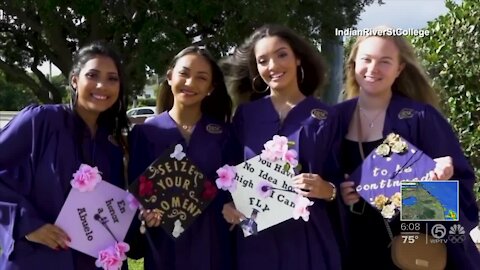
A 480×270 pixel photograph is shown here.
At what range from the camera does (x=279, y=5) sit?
905 centimetres

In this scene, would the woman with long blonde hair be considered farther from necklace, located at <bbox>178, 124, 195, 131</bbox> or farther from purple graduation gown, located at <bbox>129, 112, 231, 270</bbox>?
necklace, located at <bbox>178, 124, 195, 131</bbox>

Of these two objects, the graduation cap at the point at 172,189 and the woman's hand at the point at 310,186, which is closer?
the woman's hand at the point at 310,186

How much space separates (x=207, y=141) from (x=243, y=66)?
0.51 metres

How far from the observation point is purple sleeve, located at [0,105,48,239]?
315 centimetres

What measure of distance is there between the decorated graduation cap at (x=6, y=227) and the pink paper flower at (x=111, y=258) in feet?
1.33

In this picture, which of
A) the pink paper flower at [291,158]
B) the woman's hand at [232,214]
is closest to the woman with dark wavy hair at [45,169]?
the woman's hand at [232,214]

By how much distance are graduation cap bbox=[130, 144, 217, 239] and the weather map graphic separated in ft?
3.21

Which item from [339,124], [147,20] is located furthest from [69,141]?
[147,20]

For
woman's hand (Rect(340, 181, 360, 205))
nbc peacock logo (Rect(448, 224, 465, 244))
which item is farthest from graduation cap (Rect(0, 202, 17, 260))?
nbc peacock logo (Rect(448, 224, 465, 244))

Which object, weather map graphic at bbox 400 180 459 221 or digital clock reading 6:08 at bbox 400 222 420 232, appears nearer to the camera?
weather map graphic at bbox 400 180 459 221

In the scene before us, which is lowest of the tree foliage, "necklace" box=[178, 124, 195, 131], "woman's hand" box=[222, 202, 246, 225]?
"woman's hand" box=[222, 202, 246, 225]

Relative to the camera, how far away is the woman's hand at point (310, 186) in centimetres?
315

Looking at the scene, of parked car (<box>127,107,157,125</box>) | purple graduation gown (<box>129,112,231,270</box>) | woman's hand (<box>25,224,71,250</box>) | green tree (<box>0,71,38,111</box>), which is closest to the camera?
woman's hand (<box>25,224,71,250</box>)

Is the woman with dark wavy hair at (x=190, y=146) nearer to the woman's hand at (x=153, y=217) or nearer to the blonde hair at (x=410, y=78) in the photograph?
the woman's hand at (x=153, y=217)
